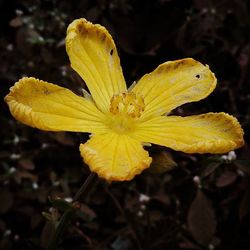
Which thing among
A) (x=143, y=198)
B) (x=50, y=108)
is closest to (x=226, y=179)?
(x=143, y=198)

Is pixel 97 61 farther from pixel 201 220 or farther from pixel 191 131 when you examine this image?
pixel 201 220

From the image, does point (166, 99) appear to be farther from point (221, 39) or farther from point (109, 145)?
point (221, 39)

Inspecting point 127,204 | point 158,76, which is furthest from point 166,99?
point 127,204

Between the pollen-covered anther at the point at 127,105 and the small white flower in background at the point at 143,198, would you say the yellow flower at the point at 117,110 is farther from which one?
the small white flower in background at the point at 143,198

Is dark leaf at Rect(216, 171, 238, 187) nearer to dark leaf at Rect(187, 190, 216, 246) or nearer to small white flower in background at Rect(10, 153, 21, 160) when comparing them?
dark leaf at Rect(187, 190, 216, 246)

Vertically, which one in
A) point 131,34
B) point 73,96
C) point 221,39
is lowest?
point 221,39

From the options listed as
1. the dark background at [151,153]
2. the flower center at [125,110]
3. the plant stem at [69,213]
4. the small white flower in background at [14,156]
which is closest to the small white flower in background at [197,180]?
the dark background at [151,153]
